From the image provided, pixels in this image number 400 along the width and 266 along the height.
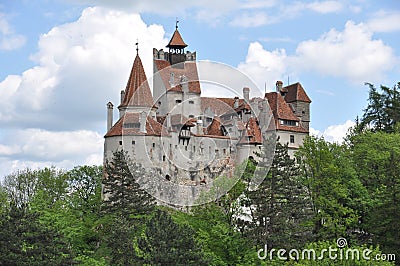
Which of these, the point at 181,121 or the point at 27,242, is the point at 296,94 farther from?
the point at 27,242

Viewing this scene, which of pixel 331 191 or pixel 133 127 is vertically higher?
pixel 133 127

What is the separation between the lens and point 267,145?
138ft

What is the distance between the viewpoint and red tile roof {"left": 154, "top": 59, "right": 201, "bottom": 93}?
2473 inches

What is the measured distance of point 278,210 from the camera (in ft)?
126

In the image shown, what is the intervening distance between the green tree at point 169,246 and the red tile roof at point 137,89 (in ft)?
87.0

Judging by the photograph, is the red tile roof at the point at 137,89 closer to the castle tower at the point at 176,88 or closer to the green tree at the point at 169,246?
the castle tower at the point at 176,88

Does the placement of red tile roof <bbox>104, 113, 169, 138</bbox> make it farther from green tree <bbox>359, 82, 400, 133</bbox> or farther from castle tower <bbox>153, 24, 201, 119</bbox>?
green tree <bbox>359, 82, 400, 133</bbox>

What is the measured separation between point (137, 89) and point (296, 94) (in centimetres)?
1548

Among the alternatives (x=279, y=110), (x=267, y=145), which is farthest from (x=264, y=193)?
(x=279, y=110)

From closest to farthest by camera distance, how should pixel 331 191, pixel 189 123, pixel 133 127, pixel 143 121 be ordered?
pixel 331 191, pixel 133 127, pixel 143 121, pixel 189 123

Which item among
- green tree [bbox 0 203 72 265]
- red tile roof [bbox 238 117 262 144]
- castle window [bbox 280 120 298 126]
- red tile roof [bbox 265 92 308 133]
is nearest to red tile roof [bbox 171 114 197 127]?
red tile roof [bbox 238 117 262 144]

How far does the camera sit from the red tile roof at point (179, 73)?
62.8 meters

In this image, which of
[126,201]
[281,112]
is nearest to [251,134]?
[281,112]

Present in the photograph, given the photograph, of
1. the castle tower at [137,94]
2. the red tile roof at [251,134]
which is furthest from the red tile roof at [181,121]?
the red tile roof at [251,134]
